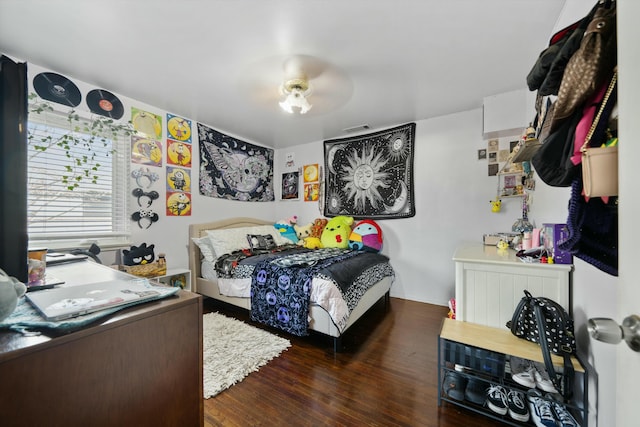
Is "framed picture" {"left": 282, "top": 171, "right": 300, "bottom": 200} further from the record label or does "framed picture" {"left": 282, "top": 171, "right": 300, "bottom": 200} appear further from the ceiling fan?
the record label

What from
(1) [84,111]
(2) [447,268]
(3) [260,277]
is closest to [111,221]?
(1) [84,111]

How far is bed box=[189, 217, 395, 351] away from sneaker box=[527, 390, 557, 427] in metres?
1.13

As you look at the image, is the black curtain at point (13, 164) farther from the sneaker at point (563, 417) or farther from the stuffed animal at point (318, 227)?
the stuffed animal at point (318, 227)

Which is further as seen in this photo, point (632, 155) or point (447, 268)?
point (447, 268)

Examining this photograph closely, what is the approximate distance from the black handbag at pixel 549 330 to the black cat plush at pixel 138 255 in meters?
2.95

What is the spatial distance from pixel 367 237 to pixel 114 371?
2708 mm

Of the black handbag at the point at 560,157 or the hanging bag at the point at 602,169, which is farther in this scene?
the black handbag at the point at 560,157

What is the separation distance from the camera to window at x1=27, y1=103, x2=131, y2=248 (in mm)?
1960

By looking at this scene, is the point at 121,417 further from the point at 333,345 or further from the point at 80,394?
the point at 333,345

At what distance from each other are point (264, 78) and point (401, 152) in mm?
1919

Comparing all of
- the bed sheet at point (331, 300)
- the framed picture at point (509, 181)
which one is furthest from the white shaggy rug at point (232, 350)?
the framed picture at point (509, 181)

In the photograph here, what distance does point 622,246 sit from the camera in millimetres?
493

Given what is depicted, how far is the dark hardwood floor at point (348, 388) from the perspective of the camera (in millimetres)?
1303

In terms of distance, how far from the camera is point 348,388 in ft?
5.01
